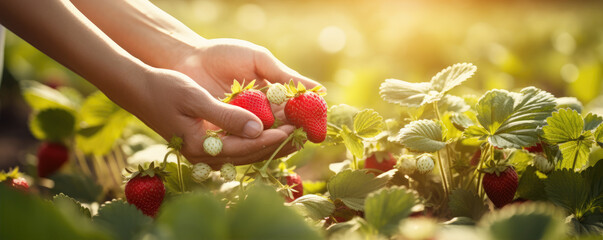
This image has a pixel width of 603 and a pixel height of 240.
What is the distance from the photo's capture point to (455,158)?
1.11 m

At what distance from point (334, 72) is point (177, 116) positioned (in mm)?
1955

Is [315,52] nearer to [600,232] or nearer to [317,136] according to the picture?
[317,136]

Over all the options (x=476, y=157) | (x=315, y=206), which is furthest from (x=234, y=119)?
(x=476, y=157)

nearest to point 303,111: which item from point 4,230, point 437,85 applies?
point 437,85

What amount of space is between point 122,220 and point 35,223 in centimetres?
25

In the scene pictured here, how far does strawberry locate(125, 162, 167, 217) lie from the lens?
95 cm

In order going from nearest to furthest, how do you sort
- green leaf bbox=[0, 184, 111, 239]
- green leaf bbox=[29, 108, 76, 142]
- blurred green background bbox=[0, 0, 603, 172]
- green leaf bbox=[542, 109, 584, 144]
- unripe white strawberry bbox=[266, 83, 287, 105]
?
green leaf bbox=[0, 184, 111, 239] < green leaf bbox=[542, 109, 584, 144] < unripe white strawberry bbox=[266, 83, 287, 105] < green leaf bbox=[29, 108, 76, 142] < blurred green background bbox=[0, 0, 603, 172]

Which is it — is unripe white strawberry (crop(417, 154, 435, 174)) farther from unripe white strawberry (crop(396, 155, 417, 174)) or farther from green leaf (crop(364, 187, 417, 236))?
green leaf (crop(364, 187, 417, 236))

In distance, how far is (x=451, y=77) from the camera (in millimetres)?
1145

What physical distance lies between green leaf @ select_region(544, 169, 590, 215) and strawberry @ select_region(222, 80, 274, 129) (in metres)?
0.54

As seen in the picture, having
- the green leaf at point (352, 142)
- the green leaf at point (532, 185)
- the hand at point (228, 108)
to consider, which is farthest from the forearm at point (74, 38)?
the green leaf at point (532, 185)

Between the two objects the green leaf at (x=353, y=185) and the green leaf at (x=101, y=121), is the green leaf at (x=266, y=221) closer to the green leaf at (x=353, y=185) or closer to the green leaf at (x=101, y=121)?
the green leaf at (x=353, y=185)

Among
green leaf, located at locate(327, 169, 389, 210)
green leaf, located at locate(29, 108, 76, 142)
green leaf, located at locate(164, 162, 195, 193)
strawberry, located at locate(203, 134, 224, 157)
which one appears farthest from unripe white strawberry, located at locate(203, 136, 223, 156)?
green leaf, located at locate(29, 108, 76, 142)

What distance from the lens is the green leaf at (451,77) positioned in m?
1.09
